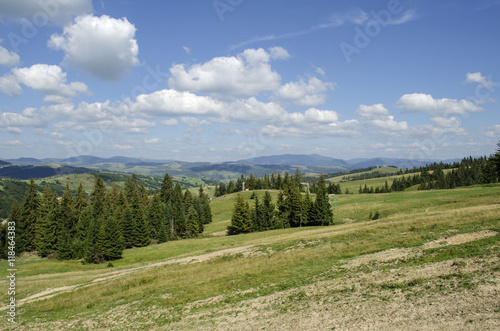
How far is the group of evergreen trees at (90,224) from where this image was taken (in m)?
58.1

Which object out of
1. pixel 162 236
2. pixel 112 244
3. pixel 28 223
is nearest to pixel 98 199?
pixel 28 223

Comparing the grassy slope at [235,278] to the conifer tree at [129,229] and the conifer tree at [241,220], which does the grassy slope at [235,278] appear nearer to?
the conifer tree at [129,229]

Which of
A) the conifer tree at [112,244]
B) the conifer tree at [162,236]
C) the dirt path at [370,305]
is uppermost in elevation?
the dirt path at [370,305]

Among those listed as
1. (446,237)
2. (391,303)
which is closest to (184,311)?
(391,303)

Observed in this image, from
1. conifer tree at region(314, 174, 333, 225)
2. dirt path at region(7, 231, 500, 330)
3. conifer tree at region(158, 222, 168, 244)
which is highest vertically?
dirt path at region(7, 231, 500, 330)

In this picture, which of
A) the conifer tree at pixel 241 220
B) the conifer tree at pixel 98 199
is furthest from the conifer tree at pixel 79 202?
the conifer tree at pixel 241 220

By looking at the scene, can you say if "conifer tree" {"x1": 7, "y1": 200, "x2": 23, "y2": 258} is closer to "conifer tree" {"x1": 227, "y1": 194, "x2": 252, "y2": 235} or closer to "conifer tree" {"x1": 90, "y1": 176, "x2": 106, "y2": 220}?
"conifer tree" {"x1": 90, "y1": 176, "x2": 106, "y2": 220}

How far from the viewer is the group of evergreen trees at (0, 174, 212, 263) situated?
58062 millimetres

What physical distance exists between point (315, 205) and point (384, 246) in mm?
48828

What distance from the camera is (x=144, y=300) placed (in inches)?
842

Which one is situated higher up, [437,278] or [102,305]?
[437,278]

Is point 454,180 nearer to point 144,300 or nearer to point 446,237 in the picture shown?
point 446,237

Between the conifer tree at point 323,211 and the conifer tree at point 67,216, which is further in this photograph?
the conifer tree at point 67,216

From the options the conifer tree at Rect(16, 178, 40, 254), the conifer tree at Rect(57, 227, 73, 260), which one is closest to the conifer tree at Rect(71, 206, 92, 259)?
the conifer tree at Rect(57, 227, 73, 260)
